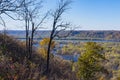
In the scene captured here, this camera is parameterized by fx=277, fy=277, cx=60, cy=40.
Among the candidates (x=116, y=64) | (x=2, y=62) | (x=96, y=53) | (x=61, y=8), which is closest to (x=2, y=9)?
(x=2, y=62)

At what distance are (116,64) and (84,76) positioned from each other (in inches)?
3701

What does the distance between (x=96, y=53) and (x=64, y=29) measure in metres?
6.06

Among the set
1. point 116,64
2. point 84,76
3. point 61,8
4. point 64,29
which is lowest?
point 116,64

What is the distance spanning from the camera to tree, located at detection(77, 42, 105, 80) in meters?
41.7

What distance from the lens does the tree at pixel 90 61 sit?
1641 inches

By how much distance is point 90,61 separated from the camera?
41.7m

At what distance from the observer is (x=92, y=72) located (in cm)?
4256

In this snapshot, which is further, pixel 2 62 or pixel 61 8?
pixel 61 8

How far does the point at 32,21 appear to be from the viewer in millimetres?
40375

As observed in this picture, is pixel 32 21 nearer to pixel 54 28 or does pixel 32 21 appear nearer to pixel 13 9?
pixel 54 28

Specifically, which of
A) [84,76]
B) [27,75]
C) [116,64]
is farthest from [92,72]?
[116,64]

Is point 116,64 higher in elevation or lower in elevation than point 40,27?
lower

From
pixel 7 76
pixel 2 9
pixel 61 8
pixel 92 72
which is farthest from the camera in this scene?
pixel 92 72

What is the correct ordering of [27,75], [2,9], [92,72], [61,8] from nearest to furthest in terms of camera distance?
[2,9]
[27,75]
[61,8]
[92,72]
